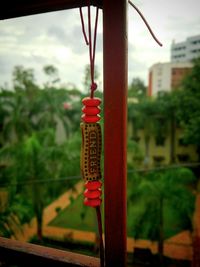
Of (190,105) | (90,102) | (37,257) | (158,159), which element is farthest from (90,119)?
(158,159)

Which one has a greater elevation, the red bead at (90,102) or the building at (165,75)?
the building at (165,75)

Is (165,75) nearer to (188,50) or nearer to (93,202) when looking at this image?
(188,50)

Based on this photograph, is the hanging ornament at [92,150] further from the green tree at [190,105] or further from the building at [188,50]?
the building at [188,50]

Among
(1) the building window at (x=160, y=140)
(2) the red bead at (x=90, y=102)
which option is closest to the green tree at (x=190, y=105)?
(1) the building window at (x=160, y=140)

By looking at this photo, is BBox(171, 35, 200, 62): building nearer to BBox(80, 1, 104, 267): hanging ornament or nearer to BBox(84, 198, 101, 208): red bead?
BBox(80, 1, 104, 267): hanging ornament

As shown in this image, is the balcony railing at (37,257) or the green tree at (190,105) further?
the green tree at (190,105)

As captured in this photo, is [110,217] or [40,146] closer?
[110,217]

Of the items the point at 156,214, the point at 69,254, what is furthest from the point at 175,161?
the point at 69,254

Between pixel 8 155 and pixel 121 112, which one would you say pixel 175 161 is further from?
pixel 121 112
